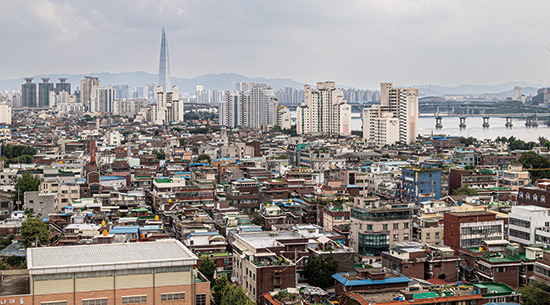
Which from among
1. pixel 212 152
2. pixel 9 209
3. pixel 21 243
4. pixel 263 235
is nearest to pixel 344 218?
pixel 263 235

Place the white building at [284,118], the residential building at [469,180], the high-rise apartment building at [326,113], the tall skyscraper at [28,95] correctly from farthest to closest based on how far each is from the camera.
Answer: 1. the tall skyscraper at [28,95]
2. the white building at [284,118]
3. the high-rise apartment building at [326,113]
4. the residential building at [469,180]

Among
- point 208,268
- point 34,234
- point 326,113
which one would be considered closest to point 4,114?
point 326,113

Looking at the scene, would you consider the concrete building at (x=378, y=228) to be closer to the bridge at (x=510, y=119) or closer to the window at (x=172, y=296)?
the window at (x=172, y=296)

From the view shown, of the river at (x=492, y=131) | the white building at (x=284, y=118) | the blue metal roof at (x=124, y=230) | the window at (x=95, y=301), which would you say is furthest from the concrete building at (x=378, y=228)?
the river at (x=492, y=131)

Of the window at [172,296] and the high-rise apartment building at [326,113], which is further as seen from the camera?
the high-rise apartment building at [326,113]

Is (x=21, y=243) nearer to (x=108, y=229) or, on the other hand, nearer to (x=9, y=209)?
(x=108, y=229)
